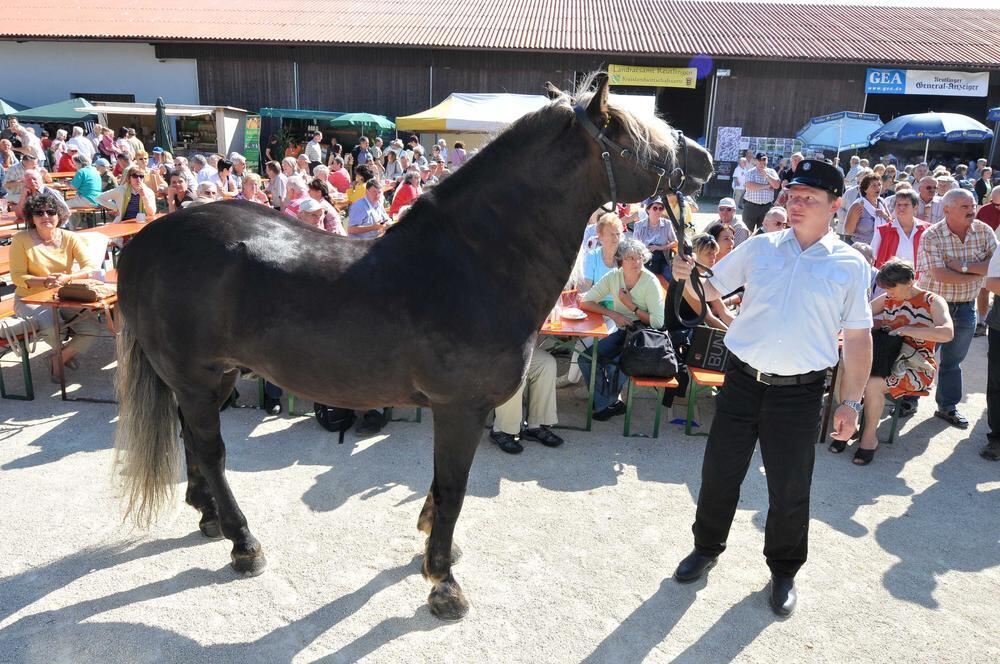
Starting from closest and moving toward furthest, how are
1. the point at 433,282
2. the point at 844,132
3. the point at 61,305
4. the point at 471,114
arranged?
1. the point at 433,282
2. the point at 61,305
3. the point at 471,114
4. the point at 844,132

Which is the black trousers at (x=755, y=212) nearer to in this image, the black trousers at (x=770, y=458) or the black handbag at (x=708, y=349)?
the black handbag at (x=708, y=349)

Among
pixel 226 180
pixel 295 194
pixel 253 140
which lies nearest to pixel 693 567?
pixel 295 194

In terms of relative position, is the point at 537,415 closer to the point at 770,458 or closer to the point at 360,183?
the point at 770,458

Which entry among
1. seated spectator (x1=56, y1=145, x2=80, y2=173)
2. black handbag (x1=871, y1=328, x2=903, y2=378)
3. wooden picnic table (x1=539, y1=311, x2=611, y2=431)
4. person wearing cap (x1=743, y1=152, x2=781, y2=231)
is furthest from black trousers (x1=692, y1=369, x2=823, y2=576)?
seated spectator (x1=56, y1=145, x2=80, y2=173)

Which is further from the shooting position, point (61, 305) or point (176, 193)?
point (176, 193)

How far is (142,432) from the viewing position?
3.25 m

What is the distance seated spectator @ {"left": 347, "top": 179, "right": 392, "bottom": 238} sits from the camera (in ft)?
25.3

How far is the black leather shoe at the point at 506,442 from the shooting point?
4637mm

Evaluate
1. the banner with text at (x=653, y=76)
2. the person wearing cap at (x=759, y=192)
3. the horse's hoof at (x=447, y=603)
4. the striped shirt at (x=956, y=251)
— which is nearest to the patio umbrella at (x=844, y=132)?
the banner with text at (x=653, y=76)

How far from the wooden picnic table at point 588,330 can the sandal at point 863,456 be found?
1936 mm

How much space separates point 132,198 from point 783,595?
1048 cm

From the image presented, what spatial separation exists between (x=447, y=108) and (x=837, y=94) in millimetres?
15097

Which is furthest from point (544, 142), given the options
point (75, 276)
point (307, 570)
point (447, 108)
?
point (447, 108)

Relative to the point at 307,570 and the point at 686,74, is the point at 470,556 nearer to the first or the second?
the point at 307,570
